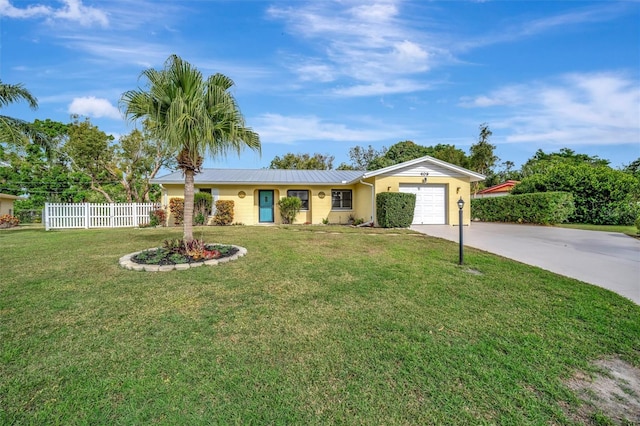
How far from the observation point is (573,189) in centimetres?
1586

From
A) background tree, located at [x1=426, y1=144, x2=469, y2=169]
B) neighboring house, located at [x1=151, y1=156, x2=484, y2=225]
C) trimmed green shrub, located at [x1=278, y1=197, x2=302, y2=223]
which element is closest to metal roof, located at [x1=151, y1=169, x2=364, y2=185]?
neighboring house, located at [x1=151, y1=156, x2=484, y2=225]

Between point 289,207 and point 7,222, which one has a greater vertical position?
point 289,207

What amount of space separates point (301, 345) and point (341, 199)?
14087 mm

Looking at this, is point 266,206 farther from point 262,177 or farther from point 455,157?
point 455,157

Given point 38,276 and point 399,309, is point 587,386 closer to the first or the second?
point 399,309

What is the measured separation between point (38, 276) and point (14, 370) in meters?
3.54

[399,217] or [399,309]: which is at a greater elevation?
[399,217]

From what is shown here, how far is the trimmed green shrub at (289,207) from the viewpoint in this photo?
50.5 ft

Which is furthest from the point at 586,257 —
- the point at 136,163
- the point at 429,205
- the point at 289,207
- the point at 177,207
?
the point at 136,163

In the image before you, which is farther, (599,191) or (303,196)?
(303,196)

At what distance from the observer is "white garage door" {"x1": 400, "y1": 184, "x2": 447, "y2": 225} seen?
14.0m

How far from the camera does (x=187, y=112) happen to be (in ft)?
18.7

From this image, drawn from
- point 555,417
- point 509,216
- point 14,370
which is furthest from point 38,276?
point 509,216

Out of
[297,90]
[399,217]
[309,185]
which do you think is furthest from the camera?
[309,185]
